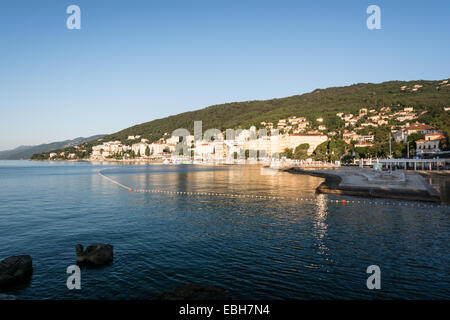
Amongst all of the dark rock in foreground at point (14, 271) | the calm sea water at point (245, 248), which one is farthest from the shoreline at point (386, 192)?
the dark rock in foreground at point (14, 271)

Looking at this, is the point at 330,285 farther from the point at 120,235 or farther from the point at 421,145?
the point at 421,145

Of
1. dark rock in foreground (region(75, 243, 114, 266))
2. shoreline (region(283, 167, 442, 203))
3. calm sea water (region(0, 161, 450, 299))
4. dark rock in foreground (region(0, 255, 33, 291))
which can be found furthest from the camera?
shoreline (region(283, 167, 442, 203))

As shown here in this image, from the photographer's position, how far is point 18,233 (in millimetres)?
19172

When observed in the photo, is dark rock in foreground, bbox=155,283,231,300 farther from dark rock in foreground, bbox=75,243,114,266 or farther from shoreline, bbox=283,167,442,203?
shoreline, bbox=283,167,442,203

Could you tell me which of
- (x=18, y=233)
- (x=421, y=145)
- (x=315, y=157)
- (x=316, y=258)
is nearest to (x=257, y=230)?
(x=316, y=258)

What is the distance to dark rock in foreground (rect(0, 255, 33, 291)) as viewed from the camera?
1155 centimetres

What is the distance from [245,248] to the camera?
15609 mm

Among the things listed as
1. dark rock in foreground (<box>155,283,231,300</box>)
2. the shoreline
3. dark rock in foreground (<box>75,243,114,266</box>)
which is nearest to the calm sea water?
dark rock in foreground (<box>75,243,114,266</box>)

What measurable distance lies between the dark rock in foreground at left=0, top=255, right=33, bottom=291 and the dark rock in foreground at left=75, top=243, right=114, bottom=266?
186cm

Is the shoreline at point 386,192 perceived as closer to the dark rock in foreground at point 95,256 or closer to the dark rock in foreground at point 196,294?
the dark rock in foreground at point 196,294

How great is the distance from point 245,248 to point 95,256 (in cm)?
692

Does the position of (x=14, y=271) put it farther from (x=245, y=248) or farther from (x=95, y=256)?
(x=245, y=248)

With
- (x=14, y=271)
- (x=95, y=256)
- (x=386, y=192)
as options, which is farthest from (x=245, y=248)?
(x=386, y=192)

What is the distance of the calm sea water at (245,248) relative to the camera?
11.1 m
